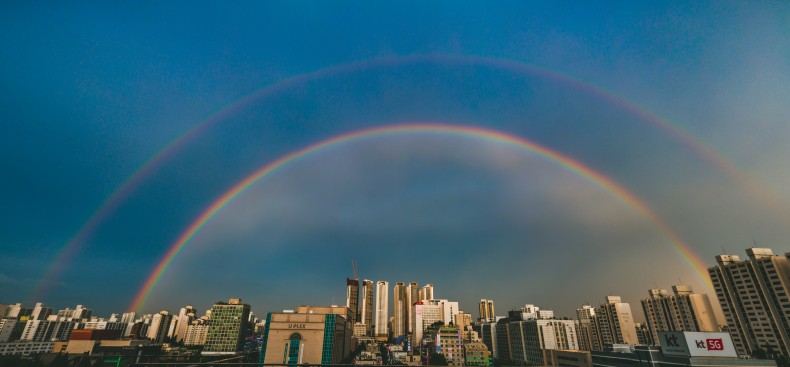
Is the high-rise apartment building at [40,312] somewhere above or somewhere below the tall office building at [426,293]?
below

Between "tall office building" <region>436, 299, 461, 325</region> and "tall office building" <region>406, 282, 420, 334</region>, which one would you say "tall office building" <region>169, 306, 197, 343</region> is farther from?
"tall office building" <region>436, 299, 461, 325</region>

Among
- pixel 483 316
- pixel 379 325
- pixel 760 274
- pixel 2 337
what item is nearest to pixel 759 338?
pixel 760 274

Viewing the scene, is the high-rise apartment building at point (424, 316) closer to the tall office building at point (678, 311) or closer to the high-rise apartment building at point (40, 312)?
the tall office building at point (678, 311)

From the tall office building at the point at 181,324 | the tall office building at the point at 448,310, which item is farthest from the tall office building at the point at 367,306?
the tall office building at the point at 181,324

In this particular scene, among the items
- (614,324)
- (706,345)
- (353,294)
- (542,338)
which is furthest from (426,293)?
(706,345)

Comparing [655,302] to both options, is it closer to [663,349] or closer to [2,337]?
[663,349]

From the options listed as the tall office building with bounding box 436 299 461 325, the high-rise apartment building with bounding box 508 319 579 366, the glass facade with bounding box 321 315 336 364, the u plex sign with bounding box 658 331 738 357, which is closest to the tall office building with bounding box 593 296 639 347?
the high-rise apartment building with bounding box 508 319 579 366
